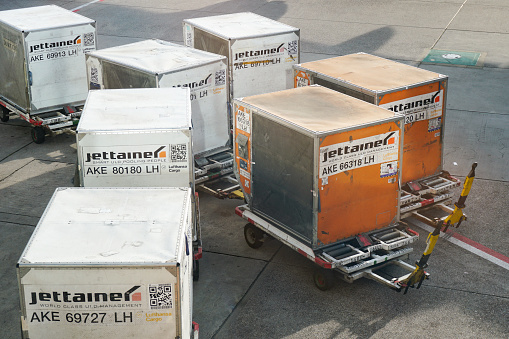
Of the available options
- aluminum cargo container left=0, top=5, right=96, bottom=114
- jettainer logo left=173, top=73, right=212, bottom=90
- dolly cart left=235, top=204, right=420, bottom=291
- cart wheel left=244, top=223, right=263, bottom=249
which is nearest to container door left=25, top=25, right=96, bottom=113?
aluminum cargo container left=0, top=5, right=96, bottom=114

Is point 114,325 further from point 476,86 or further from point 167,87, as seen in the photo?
point 476,86

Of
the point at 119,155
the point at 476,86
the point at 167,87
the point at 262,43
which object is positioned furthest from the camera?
the point at 476,86

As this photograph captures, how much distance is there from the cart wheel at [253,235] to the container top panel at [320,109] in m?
1.90

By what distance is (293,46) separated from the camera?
1369 centimetres

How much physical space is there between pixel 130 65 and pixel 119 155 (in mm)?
3067

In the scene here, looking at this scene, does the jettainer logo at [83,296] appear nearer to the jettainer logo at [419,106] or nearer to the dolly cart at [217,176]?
the dolly cart at [217,176]

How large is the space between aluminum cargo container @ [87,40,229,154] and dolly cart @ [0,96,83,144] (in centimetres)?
194

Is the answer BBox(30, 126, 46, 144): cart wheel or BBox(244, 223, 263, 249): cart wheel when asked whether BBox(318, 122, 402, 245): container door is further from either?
BBox(30, 126, 46, 144): cart wheel

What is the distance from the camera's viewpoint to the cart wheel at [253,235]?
33.4 feet

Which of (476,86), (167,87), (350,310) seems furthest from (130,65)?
(476,86)

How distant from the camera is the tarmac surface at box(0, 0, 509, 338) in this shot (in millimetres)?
8578

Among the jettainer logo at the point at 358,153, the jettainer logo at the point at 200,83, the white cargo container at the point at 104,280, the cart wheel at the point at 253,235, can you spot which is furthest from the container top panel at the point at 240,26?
the white cargo container at the point at 104,280

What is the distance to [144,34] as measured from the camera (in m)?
21.9

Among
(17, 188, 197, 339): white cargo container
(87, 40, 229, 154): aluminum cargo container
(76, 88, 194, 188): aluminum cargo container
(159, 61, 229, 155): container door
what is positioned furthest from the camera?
(159, 61, 229, 155): container door
